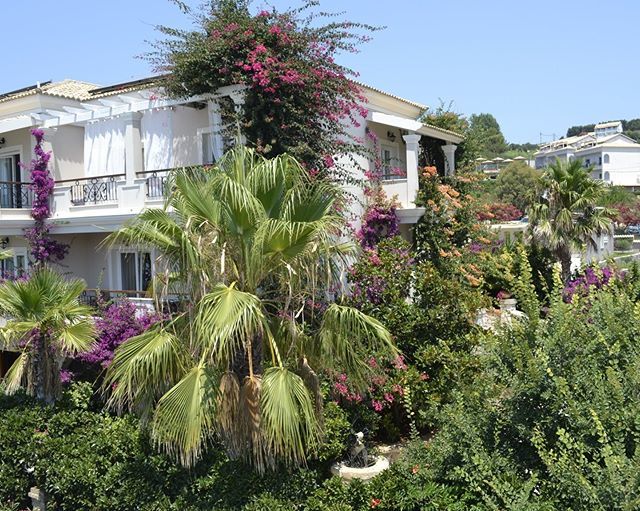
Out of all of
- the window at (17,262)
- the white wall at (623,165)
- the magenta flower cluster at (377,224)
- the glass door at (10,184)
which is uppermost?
the white wall at (623,165)

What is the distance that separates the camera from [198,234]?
8195 mm

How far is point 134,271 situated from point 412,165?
862cm

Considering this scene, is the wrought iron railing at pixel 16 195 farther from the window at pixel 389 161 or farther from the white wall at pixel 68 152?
the window at pixel 389 161

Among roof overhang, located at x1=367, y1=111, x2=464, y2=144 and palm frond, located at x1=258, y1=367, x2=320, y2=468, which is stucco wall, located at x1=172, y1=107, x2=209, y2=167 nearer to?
roof overhang, located at x1=367, y1=111, x2=464, y2=144

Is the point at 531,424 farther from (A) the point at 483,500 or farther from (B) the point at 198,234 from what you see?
(B) the point at 198,234

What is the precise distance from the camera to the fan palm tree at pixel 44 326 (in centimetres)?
1123

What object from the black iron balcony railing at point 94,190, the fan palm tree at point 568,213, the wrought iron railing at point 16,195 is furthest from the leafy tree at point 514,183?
the black iron balcony railing at point 94,190

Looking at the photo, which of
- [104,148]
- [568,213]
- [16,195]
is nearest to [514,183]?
[568,213]

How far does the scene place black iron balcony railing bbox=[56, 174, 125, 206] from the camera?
57.2ft

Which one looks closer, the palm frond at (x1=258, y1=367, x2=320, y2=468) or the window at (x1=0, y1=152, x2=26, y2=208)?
the palm frond at (x1=258, y1=367, x2=320, y2=468)

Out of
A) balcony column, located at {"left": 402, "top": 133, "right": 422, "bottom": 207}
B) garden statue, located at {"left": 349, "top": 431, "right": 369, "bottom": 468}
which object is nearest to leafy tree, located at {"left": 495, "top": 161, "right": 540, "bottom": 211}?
balcony column, located at {"left": 402, "top": 133, "right": 422, "bottom": 207}

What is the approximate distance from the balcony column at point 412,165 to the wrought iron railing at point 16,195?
35.2 ft

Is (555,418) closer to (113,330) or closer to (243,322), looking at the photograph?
(243,322)

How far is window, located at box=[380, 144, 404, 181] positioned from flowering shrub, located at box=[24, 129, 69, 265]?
9511 mm
